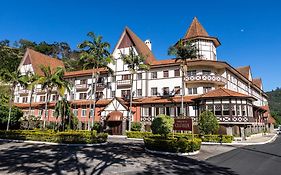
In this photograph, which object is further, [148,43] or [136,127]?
[148,43]

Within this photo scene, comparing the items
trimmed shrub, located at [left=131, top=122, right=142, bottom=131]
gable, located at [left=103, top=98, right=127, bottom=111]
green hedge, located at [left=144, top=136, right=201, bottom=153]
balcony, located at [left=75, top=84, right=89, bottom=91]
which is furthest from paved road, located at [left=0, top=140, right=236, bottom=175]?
balcony, located at [left=75, top=84, right=89, bottom=91]

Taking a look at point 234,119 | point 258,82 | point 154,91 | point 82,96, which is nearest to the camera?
point 234,119

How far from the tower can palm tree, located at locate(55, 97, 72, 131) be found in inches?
1054

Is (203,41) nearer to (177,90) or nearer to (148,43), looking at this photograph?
(177,90)

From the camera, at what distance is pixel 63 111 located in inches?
1673

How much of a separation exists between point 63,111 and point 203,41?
30710 millimetres

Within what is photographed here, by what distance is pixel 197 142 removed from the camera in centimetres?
1967

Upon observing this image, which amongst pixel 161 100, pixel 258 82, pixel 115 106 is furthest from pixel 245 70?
pixel 115 106

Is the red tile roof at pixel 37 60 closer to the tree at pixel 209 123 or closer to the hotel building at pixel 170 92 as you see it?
the hotel building at pixel 170 92

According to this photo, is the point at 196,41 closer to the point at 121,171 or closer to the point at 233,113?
the point at 233,113

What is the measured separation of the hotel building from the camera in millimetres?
33719

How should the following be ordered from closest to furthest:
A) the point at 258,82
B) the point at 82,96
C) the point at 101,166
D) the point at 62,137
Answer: the point at 101,166
the point at 62,137
the point at 82,96
the point at 258,82

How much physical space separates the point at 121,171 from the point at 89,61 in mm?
24968

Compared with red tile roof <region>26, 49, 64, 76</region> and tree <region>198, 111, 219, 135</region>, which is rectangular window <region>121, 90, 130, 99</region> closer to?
tree <region>198, 111, 219, 135</region>
